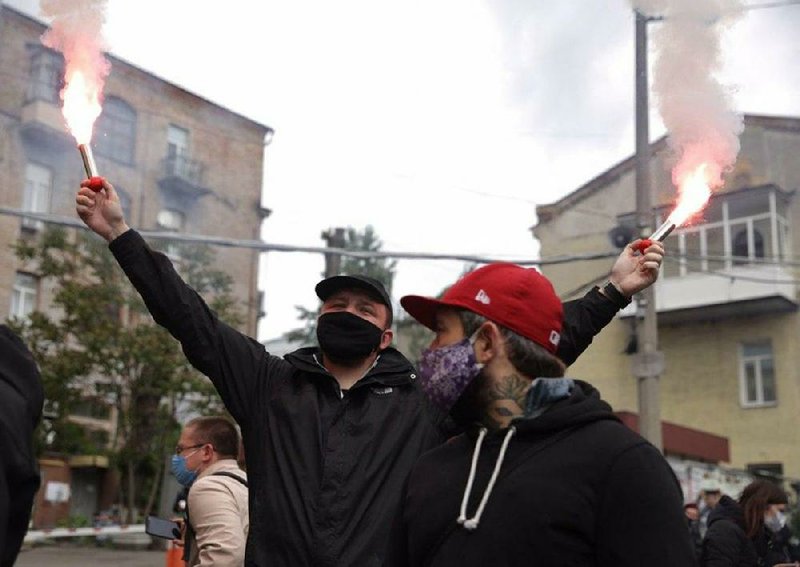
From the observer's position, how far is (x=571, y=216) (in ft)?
98.2

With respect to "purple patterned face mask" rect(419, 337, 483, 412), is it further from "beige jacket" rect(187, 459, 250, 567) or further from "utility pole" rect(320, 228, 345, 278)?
"utility pole" rect(320, 228, 345, 278)

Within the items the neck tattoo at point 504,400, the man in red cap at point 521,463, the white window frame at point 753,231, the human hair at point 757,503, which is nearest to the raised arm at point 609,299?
the man in red cap at point 521,463

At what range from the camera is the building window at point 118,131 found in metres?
24.5

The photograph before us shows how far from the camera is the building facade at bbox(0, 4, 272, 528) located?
85.0ft

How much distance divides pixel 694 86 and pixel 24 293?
82.3ft

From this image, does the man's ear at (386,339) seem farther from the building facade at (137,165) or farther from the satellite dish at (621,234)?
the building facade at (137,165)

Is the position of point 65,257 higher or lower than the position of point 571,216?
lower

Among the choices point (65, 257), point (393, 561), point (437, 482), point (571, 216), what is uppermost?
point (571, 216)

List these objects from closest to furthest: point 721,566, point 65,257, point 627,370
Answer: point 721,566 → point 65,257 → point 627,370

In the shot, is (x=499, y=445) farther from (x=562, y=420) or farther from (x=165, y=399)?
(x=165, y=399)

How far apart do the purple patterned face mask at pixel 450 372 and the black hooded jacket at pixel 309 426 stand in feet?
4.50

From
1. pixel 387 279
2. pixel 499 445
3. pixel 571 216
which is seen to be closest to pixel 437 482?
pixel 499 445

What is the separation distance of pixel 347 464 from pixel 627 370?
26961 millimetres

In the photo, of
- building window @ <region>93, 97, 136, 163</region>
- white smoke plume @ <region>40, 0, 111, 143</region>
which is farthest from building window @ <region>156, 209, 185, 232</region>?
white smoke plume @ <region>40, 0, 111, 143</region>
